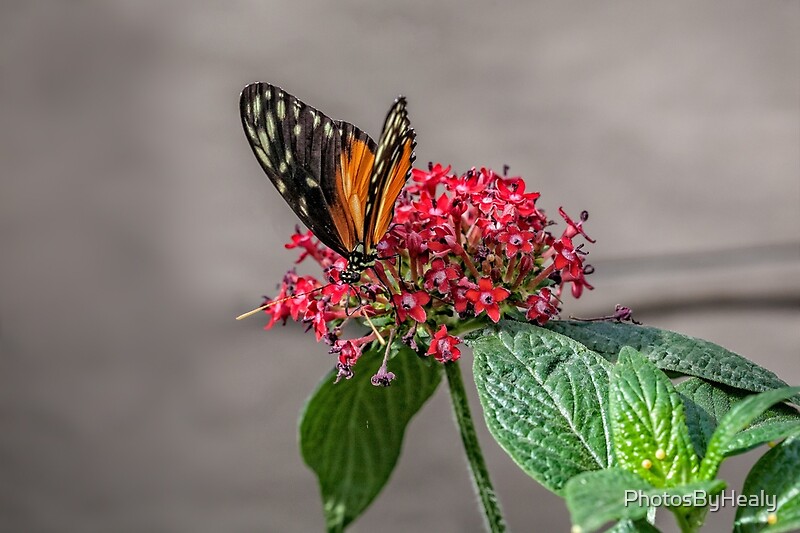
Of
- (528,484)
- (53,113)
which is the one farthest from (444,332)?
(53,113)

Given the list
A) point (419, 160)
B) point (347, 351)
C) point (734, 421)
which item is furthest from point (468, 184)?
point (419, 160)

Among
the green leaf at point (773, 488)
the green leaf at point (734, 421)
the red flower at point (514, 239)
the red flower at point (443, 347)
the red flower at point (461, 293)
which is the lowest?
the green leaf at point (773, 488)

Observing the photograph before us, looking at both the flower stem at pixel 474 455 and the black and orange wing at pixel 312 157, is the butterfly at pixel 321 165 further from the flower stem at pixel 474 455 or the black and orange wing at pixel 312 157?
the flower stem at pixel 474 455

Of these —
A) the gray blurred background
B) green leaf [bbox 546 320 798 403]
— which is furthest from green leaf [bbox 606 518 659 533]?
the gray blurred background

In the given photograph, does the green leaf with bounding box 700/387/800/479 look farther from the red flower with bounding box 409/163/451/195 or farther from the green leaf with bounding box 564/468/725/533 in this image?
the red flower with bounding box 409/163/451/195

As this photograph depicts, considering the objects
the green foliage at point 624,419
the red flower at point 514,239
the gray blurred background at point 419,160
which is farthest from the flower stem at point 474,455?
the gray blurred background at point 419,160
